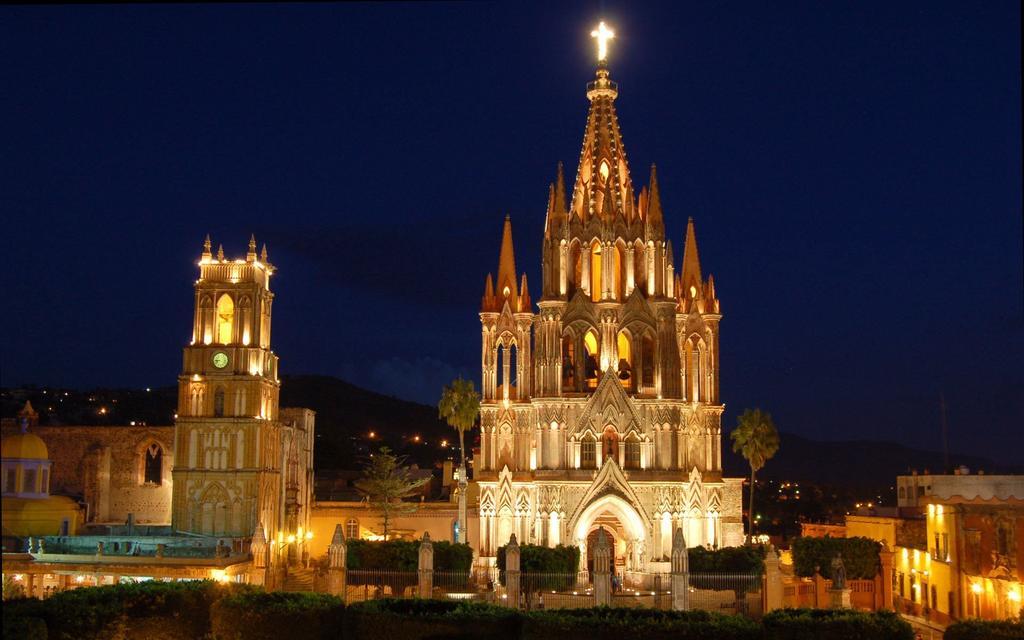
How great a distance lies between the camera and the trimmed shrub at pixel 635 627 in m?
27.2

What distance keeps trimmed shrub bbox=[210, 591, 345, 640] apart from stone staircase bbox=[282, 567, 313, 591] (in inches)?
843

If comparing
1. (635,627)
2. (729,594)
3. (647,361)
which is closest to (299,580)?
(647,361)

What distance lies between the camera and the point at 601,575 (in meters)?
38.8

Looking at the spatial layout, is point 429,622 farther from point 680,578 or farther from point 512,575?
point 680,578

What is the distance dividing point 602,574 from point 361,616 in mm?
12181

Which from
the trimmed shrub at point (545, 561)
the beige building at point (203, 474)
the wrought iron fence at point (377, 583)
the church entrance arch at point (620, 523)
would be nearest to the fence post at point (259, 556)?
the beige building at point (203, 474)

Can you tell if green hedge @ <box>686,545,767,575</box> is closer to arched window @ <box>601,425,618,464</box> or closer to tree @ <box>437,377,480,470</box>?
arched window @ <box>601,425,618,464</box>

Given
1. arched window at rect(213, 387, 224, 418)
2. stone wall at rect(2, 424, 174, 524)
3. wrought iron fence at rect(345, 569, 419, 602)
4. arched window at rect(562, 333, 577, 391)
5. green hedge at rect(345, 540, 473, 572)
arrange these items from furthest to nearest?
stone wall at rect(2, 424, 174, 524)
arched window at rect(562, 333, 577, 391)
arched window at rect(213, 387, 224, 418)
green hedge at rect(345, 540, 473, 572)
wrought iron fence at rect(345, 569, 419, 602)

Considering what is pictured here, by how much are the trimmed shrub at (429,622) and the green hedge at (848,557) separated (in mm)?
27628

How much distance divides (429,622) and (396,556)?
830 inches

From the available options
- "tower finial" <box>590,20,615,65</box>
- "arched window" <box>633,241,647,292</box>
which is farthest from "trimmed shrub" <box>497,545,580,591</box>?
"tower finial" <box>590,20,615,65</box>

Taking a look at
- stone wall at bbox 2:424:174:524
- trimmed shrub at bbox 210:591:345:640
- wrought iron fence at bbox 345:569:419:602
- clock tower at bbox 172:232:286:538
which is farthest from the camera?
stone wall at bbox 2:424:174:524

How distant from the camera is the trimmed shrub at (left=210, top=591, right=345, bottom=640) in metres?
28.8

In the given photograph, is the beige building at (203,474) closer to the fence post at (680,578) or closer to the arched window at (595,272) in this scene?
the arched window at (595,272)
